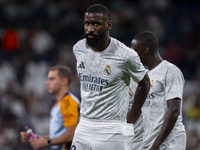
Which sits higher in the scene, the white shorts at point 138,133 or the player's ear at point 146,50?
the player's ear at point 146,50

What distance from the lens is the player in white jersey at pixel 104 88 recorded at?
12.5ft

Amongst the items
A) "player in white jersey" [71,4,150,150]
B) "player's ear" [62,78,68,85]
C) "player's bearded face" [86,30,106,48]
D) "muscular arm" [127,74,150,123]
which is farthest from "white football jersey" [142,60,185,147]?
"player's ear" [62,78,68,85]

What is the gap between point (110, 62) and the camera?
12.6ft

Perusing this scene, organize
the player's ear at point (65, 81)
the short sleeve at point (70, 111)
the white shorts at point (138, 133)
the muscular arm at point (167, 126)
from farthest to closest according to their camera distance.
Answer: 1. the player's ear at point (65, 81)
2. the short sleeve at point (70, 111)
3. the white shorts at point (138, 133)
4. the muscular arm at point (167, 126)

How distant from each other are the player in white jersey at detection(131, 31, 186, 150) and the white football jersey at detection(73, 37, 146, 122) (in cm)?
53

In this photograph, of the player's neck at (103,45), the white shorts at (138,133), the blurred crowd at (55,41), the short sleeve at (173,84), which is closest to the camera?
the player's neck at (103,45)

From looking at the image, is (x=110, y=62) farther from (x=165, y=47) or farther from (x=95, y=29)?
(x=165, y=47)

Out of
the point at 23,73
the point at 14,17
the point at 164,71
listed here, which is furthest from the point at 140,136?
the point at 14,17

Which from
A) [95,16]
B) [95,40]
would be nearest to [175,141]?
[95,40]

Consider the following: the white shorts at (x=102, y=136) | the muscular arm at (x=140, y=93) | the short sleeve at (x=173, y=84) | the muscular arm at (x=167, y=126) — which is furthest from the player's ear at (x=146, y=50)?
the white shorts at (x=102, y=136)

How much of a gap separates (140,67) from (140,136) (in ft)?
3.48

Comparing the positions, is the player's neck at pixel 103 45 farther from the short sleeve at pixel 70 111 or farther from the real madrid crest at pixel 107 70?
the short sleeve at pixel 70 111

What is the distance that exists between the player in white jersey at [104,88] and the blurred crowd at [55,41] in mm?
6058

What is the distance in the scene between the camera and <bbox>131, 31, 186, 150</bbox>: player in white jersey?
416 centimetres
